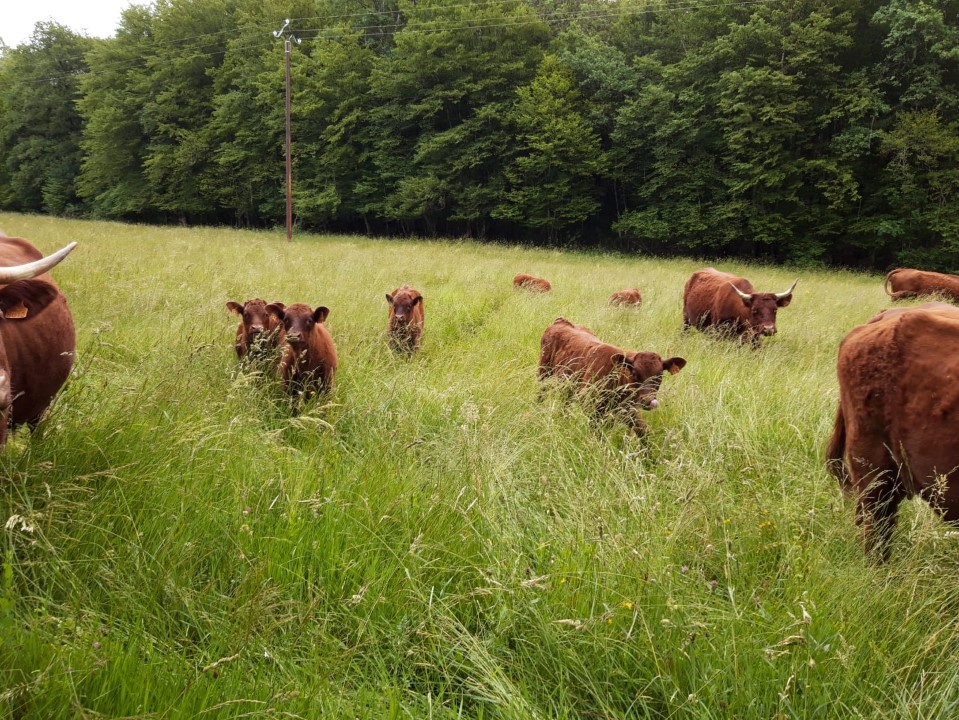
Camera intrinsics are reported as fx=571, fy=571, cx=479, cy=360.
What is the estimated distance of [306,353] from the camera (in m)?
5.13

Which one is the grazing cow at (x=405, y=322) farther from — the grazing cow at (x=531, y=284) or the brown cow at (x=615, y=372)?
the grazing cow at (x=531, y=284)

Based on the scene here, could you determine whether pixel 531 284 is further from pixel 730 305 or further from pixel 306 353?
pixel 306 353

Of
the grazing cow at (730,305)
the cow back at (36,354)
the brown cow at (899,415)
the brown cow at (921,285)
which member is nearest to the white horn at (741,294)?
the grazing cow at (730,305)

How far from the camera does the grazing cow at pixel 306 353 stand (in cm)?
503

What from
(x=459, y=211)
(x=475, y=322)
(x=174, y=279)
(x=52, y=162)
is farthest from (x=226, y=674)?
(x=52, y=162)

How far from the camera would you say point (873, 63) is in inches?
1025

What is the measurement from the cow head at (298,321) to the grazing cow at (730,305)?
19.9 ft

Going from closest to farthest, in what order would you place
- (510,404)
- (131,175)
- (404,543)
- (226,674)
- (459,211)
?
(226,674) → (404,543) → (510,404) → (459,211) → (131,175)

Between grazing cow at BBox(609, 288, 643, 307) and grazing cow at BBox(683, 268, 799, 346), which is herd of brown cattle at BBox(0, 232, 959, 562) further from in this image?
grazing cow at BBox(609, 288, 643, 307)

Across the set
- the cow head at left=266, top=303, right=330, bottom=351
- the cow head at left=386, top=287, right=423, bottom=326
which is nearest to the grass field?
the cow head at left=266, top=303, right=330, bottom=351

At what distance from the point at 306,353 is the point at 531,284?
771 cm

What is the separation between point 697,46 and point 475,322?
2981 centimetres

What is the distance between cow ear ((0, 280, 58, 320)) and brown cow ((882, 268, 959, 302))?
16.8 m

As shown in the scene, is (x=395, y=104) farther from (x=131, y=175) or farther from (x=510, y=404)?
(x=510, y=404)
